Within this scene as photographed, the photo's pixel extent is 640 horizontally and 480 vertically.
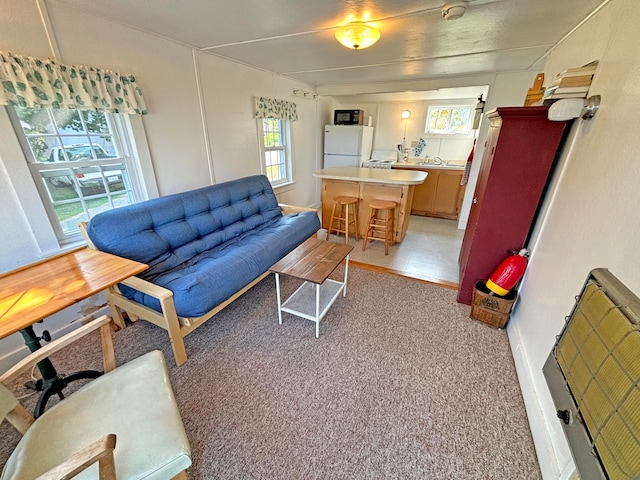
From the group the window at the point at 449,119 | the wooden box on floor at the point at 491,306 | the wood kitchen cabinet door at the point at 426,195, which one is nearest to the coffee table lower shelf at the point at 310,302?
the wooden box on floor at the point at 491,306

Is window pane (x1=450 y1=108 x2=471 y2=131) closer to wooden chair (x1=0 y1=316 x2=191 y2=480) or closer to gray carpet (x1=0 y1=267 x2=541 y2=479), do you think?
gray carpet (x1=0 y1=267 x2=541 y2=479)

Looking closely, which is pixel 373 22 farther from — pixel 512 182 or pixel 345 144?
pixel 345 144

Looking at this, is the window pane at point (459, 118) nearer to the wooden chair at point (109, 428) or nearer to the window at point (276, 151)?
the window at point (276, 151)

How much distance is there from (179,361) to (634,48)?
9.45 feet

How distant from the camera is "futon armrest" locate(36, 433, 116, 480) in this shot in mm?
610

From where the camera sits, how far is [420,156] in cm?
538

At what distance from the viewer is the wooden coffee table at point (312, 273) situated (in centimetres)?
182

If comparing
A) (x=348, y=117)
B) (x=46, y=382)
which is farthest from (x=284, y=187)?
(x=46, y=382)

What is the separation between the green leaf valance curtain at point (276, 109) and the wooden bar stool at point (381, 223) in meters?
1.94

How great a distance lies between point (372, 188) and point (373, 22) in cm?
184

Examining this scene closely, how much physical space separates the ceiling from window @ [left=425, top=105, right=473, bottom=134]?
1.76m

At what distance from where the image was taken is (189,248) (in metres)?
2.22

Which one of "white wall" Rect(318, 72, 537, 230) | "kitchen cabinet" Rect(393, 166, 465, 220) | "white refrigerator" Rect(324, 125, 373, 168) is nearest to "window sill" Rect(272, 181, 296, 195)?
"white refrigerator" Rect(324, 125, 373, 168)

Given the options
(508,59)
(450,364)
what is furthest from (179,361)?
(508,59)
